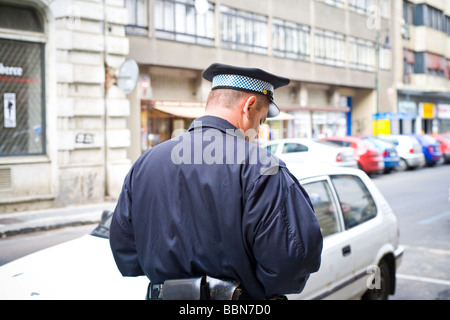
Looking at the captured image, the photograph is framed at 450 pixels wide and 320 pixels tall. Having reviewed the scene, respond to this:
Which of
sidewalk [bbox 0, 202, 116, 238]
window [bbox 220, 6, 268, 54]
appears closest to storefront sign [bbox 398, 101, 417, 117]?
window [bbox 220, 6, 268, 54]

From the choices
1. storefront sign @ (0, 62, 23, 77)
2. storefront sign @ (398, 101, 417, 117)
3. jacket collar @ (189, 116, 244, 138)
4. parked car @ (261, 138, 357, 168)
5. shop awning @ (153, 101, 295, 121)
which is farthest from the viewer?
storefront sign @ (398, 101, 417, 117)

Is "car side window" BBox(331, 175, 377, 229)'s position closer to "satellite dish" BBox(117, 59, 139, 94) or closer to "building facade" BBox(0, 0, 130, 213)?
"building facade" BBox(0, 0, 130, 213)

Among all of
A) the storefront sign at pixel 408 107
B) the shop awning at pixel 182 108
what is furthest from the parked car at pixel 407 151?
the storefront sign at pixel 408 107

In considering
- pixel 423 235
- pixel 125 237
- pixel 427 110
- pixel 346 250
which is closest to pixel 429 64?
pixel 427 110

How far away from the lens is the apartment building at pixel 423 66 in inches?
1356

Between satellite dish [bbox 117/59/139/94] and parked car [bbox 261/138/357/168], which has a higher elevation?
satellite dish [bbox 117/59/139/94]

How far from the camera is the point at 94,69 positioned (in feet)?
40.4

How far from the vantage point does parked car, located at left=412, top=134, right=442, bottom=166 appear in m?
22.3

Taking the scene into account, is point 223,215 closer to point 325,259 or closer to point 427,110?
point 325,259

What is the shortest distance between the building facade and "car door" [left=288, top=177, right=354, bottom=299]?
8.71 meters

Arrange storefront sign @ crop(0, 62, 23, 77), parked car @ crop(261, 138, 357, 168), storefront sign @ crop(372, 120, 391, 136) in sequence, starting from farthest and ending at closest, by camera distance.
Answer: storefront sign @ crop(372, 120, 391, 136), parked car @ crop(261, 138, 357, 168), storefront sign @ crop(0, 62, 23, 77)

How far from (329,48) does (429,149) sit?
8333 millimetres

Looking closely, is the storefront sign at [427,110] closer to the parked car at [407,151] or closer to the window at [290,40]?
Result: the window at [290,40]
